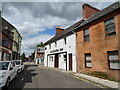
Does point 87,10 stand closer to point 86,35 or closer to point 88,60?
point 86,35

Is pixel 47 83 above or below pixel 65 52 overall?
below

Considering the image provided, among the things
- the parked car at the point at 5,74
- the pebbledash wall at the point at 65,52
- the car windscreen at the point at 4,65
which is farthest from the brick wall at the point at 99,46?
the car windscreen at the point at 4,65

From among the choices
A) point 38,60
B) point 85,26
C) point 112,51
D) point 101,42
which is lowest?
point 38,60

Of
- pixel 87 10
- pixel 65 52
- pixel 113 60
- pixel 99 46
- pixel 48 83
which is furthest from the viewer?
pixel 65 52

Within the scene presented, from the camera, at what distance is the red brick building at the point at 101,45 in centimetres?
948

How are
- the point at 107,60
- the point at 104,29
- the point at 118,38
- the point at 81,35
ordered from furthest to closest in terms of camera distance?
the point at 81,35, the point at 104,29, the point at 107,60, the point at 118,38

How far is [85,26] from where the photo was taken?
1352 cm

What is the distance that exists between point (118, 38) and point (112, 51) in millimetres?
1268

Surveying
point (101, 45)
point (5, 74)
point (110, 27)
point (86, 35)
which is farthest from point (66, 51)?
point (5, 74)

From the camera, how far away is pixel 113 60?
9586 mm

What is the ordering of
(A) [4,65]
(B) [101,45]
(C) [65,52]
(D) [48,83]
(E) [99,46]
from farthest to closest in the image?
(C) [65,52] → (E) [99,46] → (B) [101,45] → (D) [48,83] → (A) [4,65]

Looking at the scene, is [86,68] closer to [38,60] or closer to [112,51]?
[112,51]

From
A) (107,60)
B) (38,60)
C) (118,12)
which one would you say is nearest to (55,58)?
(107,60)

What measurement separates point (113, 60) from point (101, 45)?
6.30 feet
